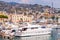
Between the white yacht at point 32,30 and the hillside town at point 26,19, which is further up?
the hillside town at point 26,19

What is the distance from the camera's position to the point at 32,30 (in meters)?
5.72

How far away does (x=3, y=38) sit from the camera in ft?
17.7

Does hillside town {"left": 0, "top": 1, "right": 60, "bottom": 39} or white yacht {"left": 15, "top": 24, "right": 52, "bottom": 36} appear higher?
Result: hillside town {"left": 0, "top": 1, "right": 60, "bottom": 39}

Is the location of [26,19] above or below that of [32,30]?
above

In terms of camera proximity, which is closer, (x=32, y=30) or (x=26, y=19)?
(x=32, y=30)

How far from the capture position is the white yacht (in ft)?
18.1

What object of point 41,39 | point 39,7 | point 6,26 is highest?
point 39,7

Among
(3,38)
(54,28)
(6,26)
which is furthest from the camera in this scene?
(54,28)

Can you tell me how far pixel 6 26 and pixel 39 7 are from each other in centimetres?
172

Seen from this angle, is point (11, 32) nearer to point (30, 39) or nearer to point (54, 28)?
point (30, 39)

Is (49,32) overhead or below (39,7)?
below

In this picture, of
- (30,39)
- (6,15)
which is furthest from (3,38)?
(6,15)

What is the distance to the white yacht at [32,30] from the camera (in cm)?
553

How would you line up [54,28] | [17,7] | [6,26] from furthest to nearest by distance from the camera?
[17,7]
[54,28]
[6,26]
